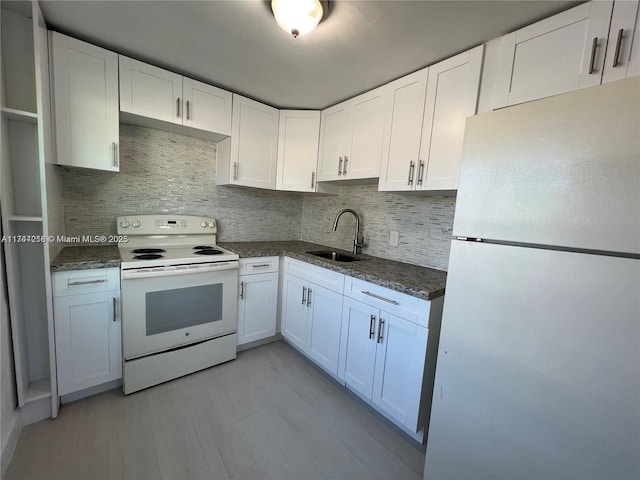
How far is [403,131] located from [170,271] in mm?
1829

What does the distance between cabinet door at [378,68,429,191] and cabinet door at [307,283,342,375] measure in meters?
0.89

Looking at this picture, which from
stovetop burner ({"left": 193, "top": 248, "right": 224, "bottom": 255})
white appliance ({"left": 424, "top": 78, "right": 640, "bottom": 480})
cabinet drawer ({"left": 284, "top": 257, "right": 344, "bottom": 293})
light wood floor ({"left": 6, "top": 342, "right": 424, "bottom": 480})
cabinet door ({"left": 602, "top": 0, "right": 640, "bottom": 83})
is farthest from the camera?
stovetop burner ({"left": 193, "top": 248, "right": 224, "bottom": 255})

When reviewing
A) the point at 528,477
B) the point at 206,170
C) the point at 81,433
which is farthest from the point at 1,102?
the point at 528,477

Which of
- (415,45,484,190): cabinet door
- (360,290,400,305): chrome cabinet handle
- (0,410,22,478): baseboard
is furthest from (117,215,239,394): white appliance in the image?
(415,45,484,190): cabinet door

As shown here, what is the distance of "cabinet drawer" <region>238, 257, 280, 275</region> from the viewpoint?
2135 millimetres

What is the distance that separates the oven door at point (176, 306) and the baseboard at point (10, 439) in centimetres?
50

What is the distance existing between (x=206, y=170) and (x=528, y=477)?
8.95 feet

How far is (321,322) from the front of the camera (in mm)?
1977

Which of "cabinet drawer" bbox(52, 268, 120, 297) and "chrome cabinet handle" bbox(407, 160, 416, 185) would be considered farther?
"chrome cabinet handle" bbox(407, 160, 416, 185)

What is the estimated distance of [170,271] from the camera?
1.74 meters

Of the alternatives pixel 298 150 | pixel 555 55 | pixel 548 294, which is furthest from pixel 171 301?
pixel 555 55

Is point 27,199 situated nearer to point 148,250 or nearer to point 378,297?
point 148,250

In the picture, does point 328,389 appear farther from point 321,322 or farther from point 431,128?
point 431,128

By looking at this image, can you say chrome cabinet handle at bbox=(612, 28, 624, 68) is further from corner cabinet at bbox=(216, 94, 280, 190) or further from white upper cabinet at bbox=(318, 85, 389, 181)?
corner cabinet at bbox=(216, 94, 280, 190)
